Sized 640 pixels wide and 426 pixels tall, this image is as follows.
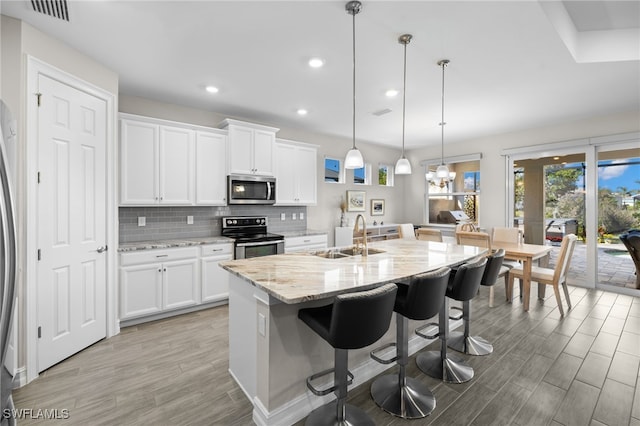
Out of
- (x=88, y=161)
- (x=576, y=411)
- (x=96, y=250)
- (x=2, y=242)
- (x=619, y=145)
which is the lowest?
(x=576, y=411)

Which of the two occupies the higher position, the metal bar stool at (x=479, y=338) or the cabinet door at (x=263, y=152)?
the cabinet door at (x=263, y=152)

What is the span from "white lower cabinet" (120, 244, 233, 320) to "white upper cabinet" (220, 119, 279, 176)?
3.80 ft

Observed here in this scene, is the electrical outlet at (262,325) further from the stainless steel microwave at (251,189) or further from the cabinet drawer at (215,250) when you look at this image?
the stainless steel microwave at (251,189)

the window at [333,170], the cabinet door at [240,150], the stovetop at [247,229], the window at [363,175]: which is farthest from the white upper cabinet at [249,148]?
the window at [363,175]

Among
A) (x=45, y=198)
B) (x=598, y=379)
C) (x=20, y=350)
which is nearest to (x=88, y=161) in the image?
(x=45, y=198)

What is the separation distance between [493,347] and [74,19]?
446cm

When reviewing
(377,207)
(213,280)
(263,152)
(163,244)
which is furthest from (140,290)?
(377,207)

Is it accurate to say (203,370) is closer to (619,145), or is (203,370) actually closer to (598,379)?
(598,379)

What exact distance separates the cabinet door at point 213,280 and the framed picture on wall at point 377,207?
12.1ft

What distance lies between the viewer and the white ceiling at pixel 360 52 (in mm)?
2119

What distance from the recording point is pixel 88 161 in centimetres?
271

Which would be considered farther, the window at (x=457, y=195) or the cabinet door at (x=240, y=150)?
the window at (x=457, y=195)

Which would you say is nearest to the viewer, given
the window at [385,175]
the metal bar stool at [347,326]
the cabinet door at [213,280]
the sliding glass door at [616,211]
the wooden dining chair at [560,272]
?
the metal bar stool at [347,326]

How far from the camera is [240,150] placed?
4.09 metres
